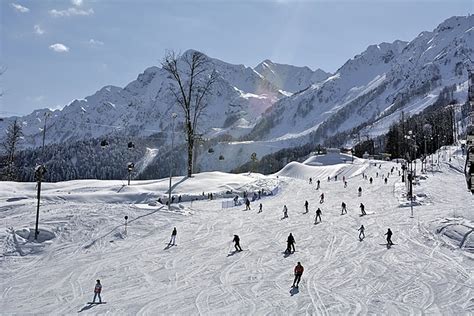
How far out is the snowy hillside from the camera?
67.9 ft

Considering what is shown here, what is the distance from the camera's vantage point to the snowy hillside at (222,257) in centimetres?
2069

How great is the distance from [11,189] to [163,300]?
33084 mm

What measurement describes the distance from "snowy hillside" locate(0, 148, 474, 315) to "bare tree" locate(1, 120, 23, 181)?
7.89 meters

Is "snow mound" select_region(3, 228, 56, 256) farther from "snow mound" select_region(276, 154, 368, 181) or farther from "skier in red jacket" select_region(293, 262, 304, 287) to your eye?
"snow mound" select_region(276, 154, 368, 181)

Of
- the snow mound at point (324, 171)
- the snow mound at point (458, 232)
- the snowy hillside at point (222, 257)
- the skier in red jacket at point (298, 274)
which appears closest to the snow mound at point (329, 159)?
the snow mound at point (324, 171)

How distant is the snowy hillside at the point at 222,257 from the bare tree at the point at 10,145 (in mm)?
7891

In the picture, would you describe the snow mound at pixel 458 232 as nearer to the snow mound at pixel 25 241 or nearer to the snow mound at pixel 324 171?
the snow mound at pixel 25 241

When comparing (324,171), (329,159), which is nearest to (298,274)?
(324,171)

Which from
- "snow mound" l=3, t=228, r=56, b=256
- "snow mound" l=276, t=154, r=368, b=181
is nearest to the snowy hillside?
"snow mound" l=3, t=228, r=56, b=256

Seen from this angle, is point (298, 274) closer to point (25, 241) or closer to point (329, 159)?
point (25, 241)

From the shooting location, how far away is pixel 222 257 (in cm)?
2825

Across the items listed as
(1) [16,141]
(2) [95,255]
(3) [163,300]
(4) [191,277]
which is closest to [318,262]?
(4) [191,277]

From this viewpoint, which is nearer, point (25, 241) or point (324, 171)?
point (25, 241)

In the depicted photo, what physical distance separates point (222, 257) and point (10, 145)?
39.8m
